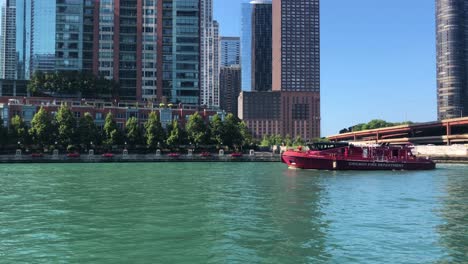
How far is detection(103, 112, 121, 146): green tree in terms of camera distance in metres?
131

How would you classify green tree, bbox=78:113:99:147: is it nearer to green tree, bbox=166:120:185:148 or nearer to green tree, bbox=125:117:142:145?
green tree, bbox=125:117:142:145

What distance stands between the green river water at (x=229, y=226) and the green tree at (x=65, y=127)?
84.2 m

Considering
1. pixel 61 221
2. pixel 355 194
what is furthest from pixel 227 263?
pixel 355 194

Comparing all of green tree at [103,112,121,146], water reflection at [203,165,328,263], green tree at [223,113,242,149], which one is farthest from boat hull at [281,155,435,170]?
green tree at [103,112,121,146]

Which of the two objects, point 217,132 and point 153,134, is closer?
point 153,134

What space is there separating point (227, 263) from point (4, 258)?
9378 millimetres

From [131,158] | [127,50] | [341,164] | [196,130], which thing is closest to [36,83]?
[127,50]

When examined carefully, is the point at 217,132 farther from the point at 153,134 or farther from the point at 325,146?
the point at 325,146

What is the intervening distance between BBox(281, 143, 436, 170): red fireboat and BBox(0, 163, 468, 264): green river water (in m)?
37.7

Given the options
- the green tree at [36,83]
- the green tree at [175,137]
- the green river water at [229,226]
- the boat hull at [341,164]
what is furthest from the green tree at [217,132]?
the green river water at [229,226]

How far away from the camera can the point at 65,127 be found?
12531 cm

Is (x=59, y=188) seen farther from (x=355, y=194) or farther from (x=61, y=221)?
(x=355, y=194)

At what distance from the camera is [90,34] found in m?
177

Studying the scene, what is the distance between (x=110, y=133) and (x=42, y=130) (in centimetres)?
1794
